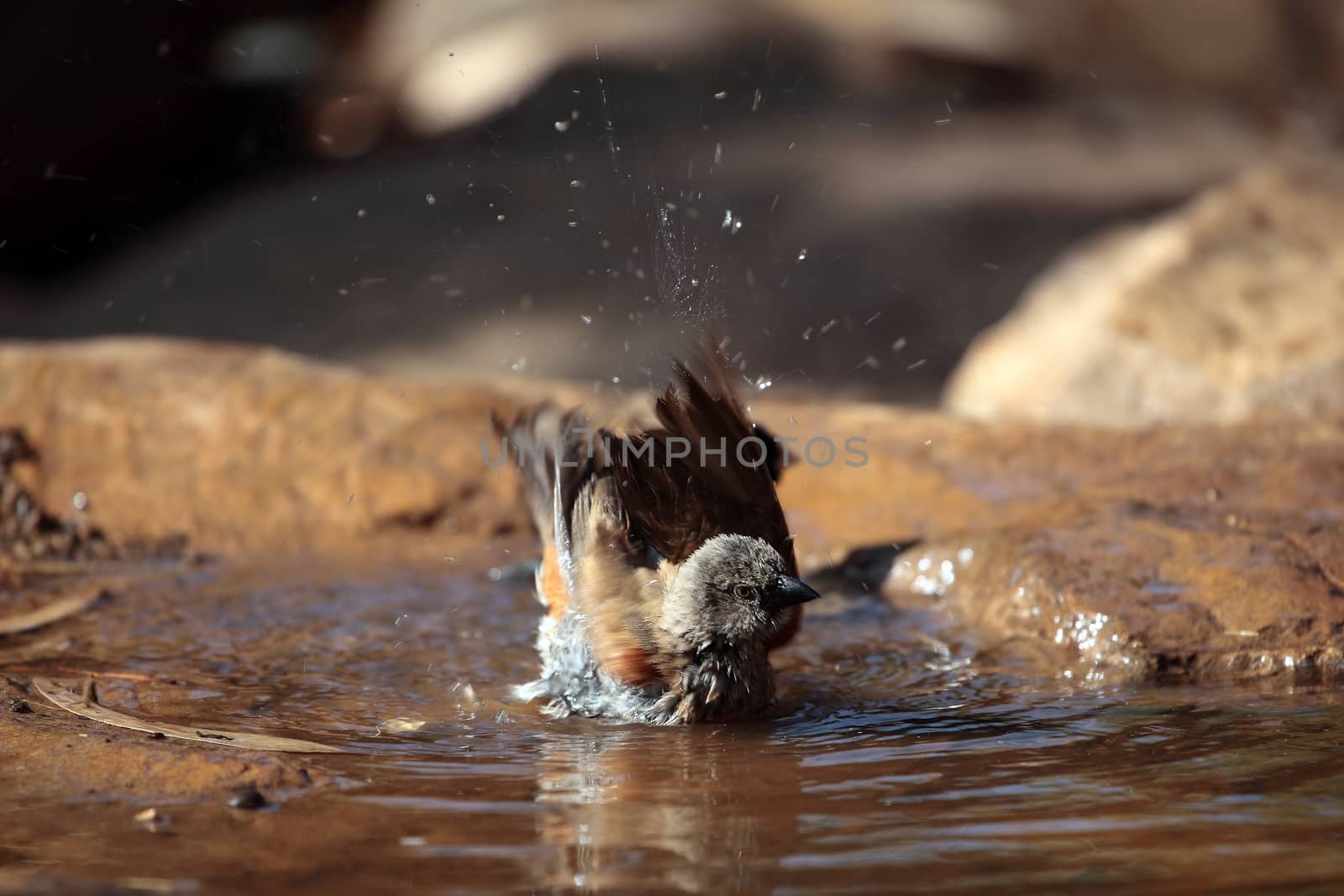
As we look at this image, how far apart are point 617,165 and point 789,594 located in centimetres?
944

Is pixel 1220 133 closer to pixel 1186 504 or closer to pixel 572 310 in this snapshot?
pixel 572 310

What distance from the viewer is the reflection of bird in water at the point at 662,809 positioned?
108 inches

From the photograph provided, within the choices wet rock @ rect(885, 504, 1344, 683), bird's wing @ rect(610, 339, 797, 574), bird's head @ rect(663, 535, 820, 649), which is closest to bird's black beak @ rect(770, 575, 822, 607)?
bird's head @ rect(663, 535, 820, 649)

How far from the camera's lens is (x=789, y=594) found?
4285 millimetres

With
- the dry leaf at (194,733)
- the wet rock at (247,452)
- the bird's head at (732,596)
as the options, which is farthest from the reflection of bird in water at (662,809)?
the wet rock at (247,452)

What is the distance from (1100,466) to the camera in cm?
579

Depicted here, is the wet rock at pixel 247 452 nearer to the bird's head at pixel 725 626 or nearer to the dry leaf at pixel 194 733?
the bird's head at pixel 725 626

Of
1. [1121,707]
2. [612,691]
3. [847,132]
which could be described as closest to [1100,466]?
[1121,707]

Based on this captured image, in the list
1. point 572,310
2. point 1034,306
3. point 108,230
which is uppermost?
point 108,230

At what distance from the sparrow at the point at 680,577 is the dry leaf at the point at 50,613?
1.73 metres

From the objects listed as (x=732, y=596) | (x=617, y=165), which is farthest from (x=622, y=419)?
(x=617, y=165)

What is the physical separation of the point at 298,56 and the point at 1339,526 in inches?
462

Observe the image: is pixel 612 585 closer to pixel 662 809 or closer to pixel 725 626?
pixel 725 626

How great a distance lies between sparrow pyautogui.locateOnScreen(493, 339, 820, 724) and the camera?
4262 millimetres
